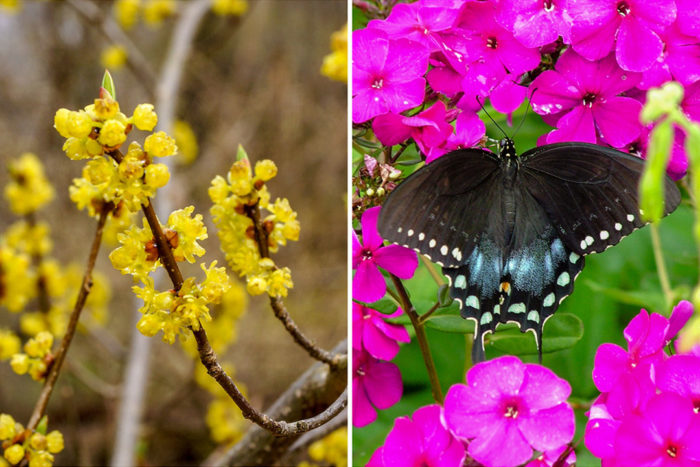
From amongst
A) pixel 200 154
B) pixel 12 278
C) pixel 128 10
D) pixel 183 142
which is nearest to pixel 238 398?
pixel 12 278

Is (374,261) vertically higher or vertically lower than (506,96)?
lower

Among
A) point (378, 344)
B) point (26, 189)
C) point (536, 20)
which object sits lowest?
point (378, 344)

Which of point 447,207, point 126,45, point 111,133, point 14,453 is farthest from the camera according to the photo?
point 126,45

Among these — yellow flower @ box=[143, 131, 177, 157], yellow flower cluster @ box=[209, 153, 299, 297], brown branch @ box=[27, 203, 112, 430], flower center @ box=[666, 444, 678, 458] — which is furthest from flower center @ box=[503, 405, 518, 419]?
brown branch @ box=[27, 203, 112, 430]

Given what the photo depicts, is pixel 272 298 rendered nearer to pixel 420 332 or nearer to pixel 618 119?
pixel 420 332

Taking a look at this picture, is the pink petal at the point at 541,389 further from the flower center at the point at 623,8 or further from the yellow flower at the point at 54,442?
the yellow flower at the point at 54,442

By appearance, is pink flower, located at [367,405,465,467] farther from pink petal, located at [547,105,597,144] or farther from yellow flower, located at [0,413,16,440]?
yellow flower, located at [0,413,16,440]

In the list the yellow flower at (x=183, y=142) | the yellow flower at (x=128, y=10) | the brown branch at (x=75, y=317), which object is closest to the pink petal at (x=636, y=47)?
the brown branch at (x=75, y=317)
